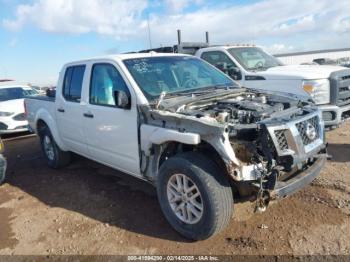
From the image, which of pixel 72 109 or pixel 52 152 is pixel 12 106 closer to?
pixel 52 152

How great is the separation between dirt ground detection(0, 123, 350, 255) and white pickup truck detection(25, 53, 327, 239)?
414mm

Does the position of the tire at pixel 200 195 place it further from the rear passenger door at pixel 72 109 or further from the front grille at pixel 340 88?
the front grille at pixel 340 88

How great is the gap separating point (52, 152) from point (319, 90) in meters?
4.96

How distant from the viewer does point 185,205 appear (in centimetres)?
371

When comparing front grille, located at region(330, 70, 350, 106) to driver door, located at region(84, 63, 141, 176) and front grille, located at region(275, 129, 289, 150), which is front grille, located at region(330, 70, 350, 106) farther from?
driver door, located at region(84, 63, 141, 176)

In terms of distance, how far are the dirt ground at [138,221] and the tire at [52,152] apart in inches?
24.4

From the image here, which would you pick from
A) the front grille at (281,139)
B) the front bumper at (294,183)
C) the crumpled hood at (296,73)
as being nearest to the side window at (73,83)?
the front grille at (281,139)

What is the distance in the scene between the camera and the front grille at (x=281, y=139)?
10.9ft

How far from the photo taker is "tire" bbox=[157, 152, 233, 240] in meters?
3.37

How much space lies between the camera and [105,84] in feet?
15.7

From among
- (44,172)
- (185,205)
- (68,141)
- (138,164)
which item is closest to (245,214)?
(185,205)

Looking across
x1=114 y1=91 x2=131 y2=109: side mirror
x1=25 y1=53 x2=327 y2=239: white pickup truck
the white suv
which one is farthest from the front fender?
the white suv

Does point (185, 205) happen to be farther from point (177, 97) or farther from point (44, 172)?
point (44, 172)

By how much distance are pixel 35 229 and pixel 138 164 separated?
4.92 feet
